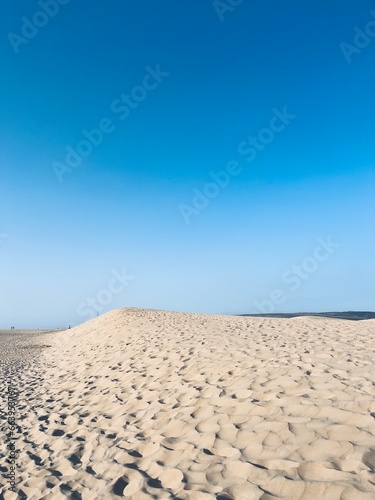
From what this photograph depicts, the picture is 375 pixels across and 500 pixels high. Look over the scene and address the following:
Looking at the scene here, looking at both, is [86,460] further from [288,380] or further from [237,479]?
[288,380]

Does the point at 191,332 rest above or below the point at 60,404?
above

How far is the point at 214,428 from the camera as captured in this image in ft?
16.6

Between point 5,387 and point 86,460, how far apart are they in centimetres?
711

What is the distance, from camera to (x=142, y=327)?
16453 millimetres

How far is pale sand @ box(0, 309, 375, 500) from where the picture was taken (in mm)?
3752

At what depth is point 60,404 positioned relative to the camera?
326 inches

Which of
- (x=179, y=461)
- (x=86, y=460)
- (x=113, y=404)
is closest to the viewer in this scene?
(x=179, y=461)

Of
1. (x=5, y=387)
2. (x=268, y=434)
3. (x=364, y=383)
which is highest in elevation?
(x=364, y=383)

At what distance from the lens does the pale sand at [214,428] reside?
375 centimetres

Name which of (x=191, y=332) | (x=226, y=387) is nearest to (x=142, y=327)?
(x=191, y=332)

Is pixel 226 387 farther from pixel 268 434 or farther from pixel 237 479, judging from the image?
pixel 237 479

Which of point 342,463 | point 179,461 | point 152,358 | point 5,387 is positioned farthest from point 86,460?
point 5,387

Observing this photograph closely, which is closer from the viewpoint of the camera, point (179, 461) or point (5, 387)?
point (179, 461)

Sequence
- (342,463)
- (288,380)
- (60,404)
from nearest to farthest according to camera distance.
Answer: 1. (342,463)
2. (288,380)
3. (60,404)
